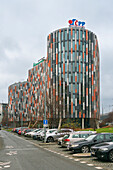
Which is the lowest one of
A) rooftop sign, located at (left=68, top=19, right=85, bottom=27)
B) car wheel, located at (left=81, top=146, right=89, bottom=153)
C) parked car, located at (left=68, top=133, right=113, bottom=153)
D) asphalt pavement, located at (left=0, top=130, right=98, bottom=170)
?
asphalt pavement, located at (left=0, top=130, right=98, bottom=170)

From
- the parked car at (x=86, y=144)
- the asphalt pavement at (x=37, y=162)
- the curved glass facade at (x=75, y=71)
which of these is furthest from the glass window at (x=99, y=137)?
the curved glass facade at (x=75, y=71)

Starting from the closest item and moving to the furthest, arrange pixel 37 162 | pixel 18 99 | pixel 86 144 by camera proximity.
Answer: pixel 37 162 → pixel 86 144 → pixel 18 99

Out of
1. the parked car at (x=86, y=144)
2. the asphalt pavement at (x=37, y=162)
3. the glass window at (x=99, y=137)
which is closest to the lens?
the asphalt pavement at (x=37, y=162)

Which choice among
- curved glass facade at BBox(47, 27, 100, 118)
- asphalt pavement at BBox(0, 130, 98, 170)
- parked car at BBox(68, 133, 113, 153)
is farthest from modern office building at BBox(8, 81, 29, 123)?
asphalt pavement at BBox(0, 130, 98, 170)

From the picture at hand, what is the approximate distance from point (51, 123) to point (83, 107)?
3069 cm

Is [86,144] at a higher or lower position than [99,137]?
lower

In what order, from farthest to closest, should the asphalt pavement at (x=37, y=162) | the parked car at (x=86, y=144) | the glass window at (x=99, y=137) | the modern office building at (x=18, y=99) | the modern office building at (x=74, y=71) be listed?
the modern office building at (x=18, y=99)
the modern office building at (x=74, y=71)
the glass window at (x=99, y=137)
the parked car at (x=86, y=144)
the asphalt pavement at (x=37, y=162)

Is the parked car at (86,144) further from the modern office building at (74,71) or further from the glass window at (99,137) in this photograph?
the modern office building at (74,71)

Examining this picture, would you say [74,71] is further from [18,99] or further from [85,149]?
[85,149]

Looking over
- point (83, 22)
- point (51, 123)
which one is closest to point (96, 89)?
point (83, 22)


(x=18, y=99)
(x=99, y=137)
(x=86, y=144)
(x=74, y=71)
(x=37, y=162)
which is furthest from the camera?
(x=18, y=99)

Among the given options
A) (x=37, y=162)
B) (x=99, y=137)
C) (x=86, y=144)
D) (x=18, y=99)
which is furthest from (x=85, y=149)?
(x=18, y=99)

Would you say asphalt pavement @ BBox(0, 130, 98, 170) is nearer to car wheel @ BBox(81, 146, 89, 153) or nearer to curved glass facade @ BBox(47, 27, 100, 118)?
car wheel @ BBox(81, 146, 89, 153)

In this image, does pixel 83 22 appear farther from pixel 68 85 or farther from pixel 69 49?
pixel 68 85
